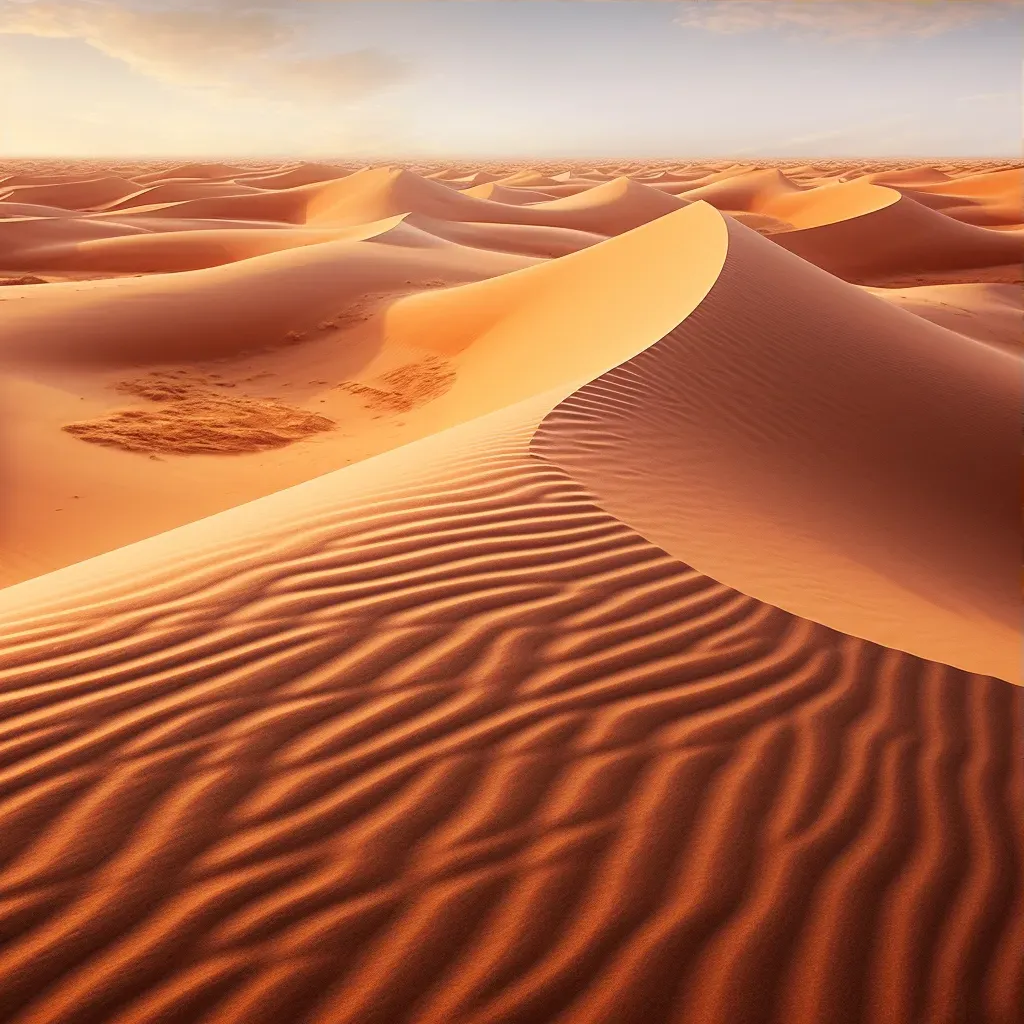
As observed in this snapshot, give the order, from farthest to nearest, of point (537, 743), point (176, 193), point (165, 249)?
point (176, 193) → point (165, 249) → point (537, 743)

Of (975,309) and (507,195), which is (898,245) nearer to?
(975,309)

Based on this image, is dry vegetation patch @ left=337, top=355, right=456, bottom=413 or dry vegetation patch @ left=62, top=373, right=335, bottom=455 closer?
dry vegetation patch @ left=62, top=373, right=335, bottom=455

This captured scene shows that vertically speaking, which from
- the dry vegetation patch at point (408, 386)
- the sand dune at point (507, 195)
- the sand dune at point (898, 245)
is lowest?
the dry vegetation patch at point (408, 386)

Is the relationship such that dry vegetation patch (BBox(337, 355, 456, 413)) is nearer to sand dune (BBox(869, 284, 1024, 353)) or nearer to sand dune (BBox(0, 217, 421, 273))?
sand dune (BBox(869, 284, 1024, 353))

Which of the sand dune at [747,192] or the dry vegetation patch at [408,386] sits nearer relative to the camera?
the dry vegetation patch at [408,386]

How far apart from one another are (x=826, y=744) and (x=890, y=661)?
0.64m

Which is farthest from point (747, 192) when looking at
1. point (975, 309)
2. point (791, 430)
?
point (791, 430)

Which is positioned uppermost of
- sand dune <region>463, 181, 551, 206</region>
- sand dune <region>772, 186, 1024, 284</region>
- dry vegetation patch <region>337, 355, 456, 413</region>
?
sand dune <region>463, 181, 551, 206</region>


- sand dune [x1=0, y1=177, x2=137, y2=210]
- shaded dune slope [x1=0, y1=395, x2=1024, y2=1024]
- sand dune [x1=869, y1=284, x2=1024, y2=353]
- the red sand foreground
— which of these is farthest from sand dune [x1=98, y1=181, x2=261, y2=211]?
shaded dune slope [x1=0, y1=395, x2=1024, y2=1024]

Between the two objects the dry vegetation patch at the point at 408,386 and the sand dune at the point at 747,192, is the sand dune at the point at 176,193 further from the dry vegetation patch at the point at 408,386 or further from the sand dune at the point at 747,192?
the dry vegetation patch at the point at 408,386

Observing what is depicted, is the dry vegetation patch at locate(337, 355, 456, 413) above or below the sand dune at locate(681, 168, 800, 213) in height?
below

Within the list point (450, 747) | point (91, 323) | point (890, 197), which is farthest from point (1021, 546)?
point (890, 197)

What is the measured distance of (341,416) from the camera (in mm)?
9711

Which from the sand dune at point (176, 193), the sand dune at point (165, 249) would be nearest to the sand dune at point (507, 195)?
the sand dune at point (176, 193)
